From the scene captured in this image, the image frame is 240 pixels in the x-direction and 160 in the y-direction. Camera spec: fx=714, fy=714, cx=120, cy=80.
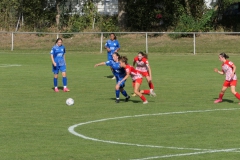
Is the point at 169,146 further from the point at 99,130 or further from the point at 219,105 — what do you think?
the point at 219,105

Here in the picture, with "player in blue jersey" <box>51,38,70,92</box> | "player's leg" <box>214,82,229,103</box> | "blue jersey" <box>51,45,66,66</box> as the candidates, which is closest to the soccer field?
"player's leg" <box>214,82,229,103</box>

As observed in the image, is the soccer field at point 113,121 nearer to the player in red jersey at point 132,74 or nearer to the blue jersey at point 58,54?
the player in red jersey at point 132,74

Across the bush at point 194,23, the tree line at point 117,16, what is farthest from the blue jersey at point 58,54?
the tree line at point 117,16

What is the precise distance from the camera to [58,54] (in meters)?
25.0

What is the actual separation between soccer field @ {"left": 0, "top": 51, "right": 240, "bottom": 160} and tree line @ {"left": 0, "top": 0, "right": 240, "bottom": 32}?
67.6ft

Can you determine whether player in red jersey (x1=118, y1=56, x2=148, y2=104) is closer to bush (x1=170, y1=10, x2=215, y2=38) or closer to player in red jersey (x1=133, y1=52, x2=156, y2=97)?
player in red jersey (x1=133, y1=52, x2=156, y2=97)

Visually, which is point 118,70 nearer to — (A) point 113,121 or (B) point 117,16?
(A) point 113,121

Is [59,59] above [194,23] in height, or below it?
below

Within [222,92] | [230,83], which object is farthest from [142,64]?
[230,83]

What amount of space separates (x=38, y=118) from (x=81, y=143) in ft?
13.2

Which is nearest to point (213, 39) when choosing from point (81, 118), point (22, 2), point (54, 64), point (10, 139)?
point (22, 2)

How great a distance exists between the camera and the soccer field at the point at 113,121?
43.5ft

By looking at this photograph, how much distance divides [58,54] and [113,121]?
8.03 m

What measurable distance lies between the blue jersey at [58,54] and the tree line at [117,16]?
2566cm
